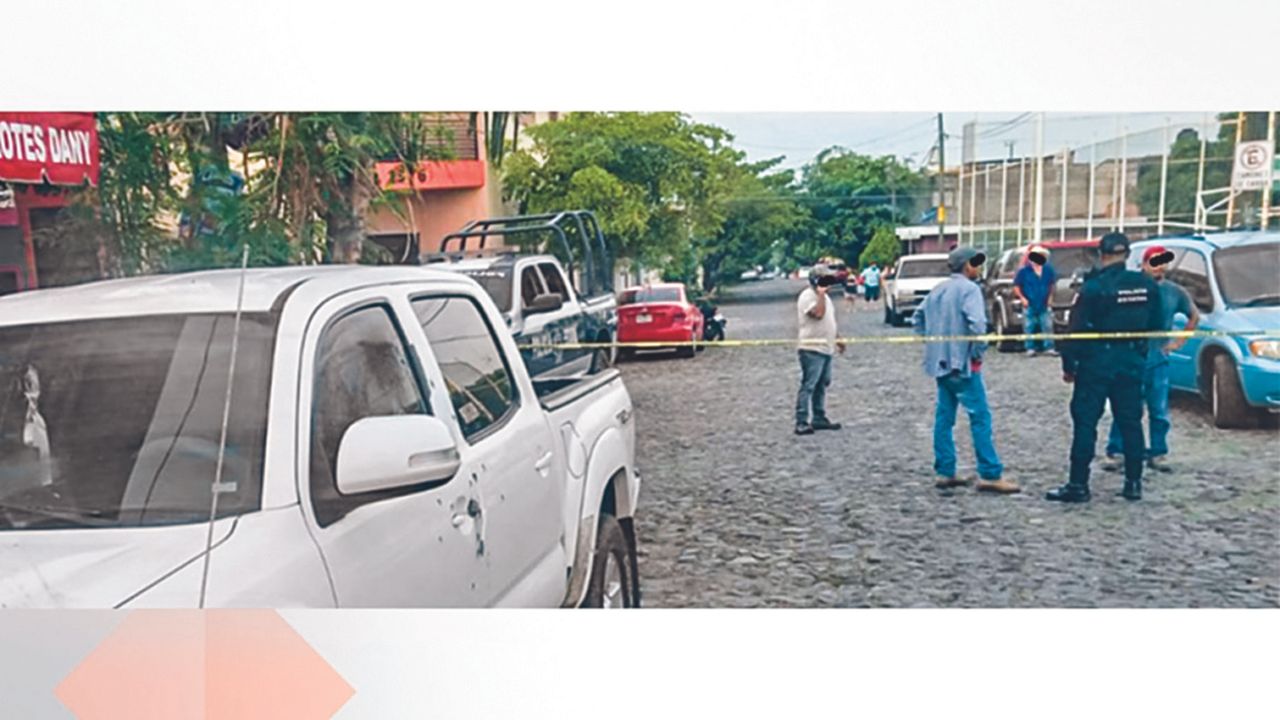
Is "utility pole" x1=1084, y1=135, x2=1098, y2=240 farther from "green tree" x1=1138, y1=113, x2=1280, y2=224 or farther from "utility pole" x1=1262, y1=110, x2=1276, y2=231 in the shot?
"utility pole" x1=1262, y1=110, x2=1276, y2=231

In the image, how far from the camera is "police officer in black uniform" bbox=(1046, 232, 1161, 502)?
11.9 feet

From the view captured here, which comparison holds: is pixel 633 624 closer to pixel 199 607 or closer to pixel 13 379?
pixel 199 607

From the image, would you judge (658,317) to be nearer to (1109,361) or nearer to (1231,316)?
(1109,361)

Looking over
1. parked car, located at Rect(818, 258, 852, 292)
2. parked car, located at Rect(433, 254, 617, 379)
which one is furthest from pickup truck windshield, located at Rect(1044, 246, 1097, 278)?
parked car, located at Rect(433, 254, 617, 379)

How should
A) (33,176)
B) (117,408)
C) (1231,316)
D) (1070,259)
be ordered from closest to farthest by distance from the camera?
1. (117,408)
2. (33,176)
3. (1231,316)
4. (1070,259)

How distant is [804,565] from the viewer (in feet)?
11.9

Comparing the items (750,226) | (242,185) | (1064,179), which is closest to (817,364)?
(750,226)

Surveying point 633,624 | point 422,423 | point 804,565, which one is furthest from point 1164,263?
point 422,423

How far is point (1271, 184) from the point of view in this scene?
3492mm

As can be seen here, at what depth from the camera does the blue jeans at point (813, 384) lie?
146 inches

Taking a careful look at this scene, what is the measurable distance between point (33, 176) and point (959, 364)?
3461 millimetres

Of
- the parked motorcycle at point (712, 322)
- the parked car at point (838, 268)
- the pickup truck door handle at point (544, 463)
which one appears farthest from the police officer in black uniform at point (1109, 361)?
the pickup truck door handle at point (544, 463)

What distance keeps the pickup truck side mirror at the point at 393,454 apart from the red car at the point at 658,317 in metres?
0.99

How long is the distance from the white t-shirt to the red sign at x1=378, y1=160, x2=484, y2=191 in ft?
4.40
